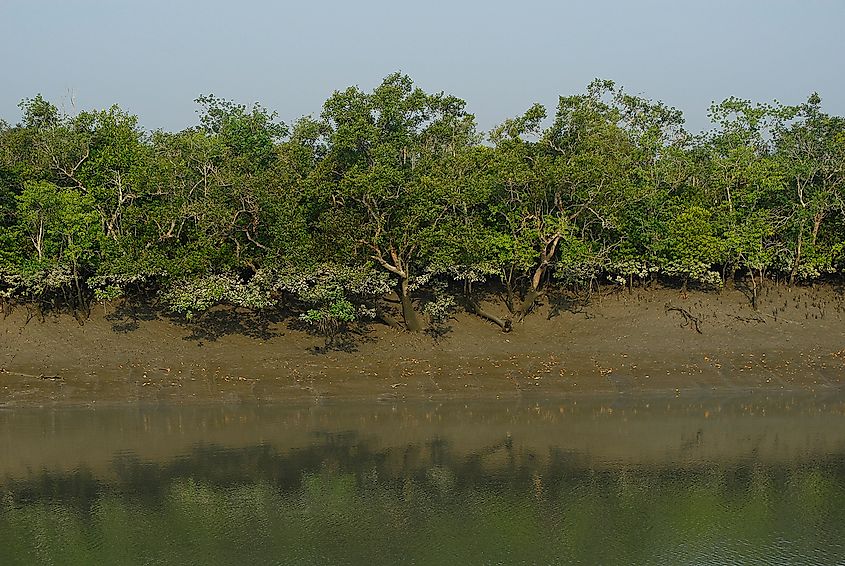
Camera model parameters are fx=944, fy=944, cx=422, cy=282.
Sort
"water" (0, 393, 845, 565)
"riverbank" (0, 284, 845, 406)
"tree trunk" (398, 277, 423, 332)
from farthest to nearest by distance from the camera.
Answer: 1. "tree trunk" (398, 277, 423, 332)
2. "riverbank" (0, 284, 845, 406)
3. "water" (0, 393, 845, 565)

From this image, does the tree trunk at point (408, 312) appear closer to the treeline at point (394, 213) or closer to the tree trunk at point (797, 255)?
the treeline at point (394, 213)

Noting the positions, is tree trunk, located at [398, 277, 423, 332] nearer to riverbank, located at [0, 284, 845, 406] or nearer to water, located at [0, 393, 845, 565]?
riverbank, located at [0, 284, 845, 406]

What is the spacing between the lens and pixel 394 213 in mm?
37438

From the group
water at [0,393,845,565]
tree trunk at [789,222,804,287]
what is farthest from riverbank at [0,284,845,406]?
water at [0,393,845,565]

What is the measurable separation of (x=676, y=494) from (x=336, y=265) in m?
19.2

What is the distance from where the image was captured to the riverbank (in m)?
33.1

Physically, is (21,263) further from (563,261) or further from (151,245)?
(563,261)

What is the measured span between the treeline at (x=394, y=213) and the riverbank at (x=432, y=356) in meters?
1.41

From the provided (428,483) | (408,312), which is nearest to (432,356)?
(408,312)

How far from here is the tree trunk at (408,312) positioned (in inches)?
1506

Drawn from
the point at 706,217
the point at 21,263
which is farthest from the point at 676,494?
the point at 21,263

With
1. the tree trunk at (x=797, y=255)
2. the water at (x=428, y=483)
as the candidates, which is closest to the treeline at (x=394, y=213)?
the tree trunk at (x=797, y=255)

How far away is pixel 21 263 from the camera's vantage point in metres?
35.8

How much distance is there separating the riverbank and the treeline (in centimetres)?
141
